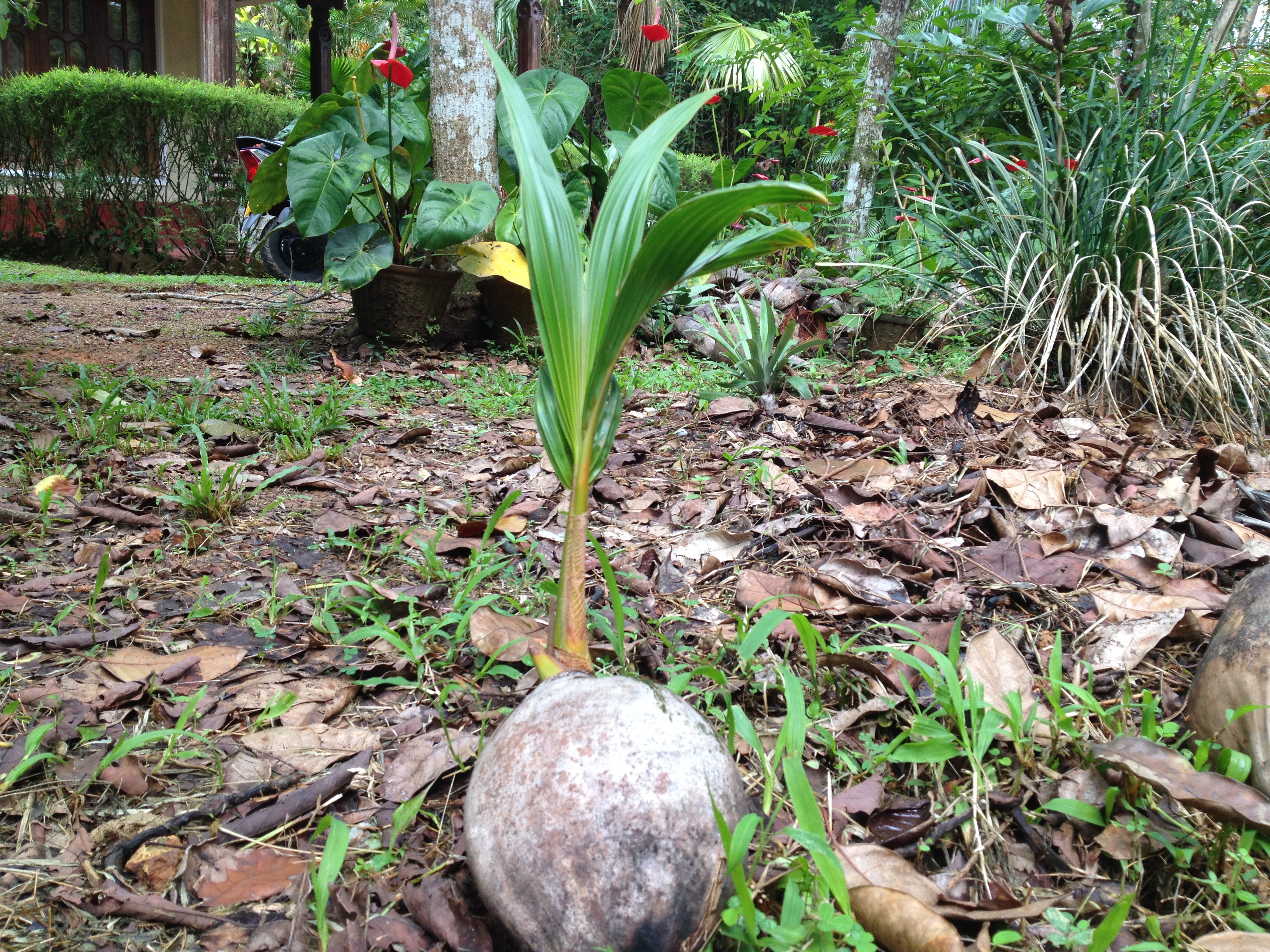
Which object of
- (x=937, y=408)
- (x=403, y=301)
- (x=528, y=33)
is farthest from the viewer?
(x=528, y=33)

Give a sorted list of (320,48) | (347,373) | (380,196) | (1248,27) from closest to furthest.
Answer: (347,373)
(380,196)
(1248,27)
(320,48)

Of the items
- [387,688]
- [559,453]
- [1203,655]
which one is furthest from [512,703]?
[1203,655]

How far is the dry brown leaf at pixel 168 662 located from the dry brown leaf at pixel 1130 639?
1526 millimetres

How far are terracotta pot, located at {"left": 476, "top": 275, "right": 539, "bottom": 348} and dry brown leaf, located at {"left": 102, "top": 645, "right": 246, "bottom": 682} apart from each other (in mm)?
2440

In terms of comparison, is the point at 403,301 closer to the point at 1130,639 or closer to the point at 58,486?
the point at 58,486

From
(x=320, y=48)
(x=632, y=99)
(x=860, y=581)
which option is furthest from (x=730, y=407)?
(x=320, y=48)

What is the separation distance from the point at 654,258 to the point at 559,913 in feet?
2.43

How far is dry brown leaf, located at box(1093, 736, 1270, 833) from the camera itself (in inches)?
42.0

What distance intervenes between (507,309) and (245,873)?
309cm

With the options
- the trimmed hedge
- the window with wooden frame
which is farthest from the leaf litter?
the window with wooden frame

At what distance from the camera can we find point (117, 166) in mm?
7051

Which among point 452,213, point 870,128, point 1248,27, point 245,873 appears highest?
point 1248,27

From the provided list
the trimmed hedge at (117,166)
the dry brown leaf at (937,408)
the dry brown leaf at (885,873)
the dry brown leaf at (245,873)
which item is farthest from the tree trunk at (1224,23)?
the trimmed hedge at (117,166)

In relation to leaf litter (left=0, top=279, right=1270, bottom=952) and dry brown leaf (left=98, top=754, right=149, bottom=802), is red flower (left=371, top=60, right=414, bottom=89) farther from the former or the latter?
A: dry brown leaf (left=98, top=754, right=149, bottom=802)
